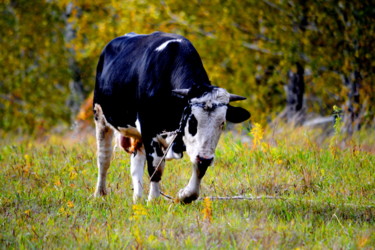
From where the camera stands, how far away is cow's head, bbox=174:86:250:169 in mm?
5719

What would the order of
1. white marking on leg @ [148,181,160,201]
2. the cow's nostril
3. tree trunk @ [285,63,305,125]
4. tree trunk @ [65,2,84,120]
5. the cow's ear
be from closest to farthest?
the cow's nostril
the cow's ear
white marking on leg @ [148,181,160,201]
tree trunk @ [285,63,305,125]
tree trunk @ [65,2,84,120]

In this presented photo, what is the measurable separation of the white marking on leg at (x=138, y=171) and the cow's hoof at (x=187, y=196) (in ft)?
2.66

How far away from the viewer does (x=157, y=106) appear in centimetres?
631

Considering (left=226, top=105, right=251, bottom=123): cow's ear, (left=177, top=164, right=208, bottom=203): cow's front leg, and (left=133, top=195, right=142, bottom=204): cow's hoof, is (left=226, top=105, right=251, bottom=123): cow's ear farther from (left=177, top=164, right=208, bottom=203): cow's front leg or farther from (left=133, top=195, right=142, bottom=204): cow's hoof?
(left=133, top=195, right=142, bottom=204): cow's hoof

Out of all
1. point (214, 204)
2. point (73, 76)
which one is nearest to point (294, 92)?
point (214, 204)

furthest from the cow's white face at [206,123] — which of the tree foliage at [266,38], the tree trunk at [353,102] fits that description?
the tree trunk at [353,102]

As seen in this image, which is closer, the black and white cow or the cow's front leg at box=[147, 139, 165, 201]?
the black and white cow

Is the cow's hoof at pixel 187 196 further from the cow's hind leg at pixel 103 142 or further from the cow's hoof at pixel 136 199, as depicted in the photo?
the cow's hind leg at pixel 103 142

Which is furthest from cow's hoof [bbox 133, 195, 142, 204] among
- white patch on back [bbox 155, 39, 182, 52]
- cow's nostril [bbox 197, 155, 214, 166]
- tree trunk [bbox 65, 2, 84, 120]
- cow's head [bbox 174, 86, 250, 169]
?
tree trunk [bbox 65, 2, 84, 120]

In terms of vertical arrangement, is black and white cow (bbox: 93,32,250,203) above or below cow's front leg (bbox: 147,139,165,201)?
above

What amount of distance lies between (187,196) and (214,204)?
Result: 38cm

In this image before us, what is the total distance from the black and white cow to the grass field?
1.20 ft

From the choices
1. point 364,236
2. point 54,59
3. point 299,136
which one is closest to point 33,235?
point 364,236

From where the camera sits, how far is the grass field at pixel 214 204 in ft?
16.8
